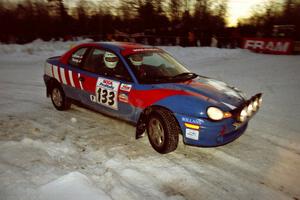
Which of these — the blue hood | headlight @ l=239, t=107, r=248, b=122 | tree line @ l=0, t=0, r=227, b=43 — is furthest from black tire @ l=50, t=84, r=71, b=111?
tree line @ l=0, t=0, r=227, b=43

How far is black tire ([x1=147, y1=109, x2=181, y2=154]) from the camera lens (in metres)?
3.64

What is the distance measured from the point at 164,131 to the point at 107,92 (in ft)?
4.10

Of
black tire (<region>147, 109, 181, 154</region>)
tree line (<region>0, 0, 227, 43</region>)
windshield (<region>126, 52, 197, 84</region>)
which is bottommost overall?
black tire (<region>147, 109, 181, 154</region>)

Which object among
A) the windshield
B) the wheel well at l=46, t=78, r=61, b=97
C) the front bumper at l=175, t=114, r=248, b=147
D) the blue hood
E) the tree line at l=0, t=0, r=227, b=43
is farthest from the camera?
the tree line at l=0, t=0, r=227, b=43

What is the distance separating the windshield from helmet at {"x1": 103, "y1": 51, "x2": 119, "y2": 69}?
8.9 inches

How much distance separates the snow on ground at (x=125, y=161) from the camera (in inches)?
116

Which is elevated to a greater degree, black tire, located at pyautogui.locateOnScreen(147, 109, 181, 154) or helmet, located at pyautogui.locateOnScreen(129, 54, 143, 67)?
helmet, located at pyautogui.locateOnScreen(129, 54, 143, 67)

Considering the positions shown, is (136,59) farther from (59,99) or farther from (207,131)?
(59,99)

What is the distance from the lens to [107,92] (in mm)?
4395

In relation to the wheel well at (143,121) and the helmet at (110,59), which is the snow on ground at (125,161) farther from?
the helmet at (110,59)

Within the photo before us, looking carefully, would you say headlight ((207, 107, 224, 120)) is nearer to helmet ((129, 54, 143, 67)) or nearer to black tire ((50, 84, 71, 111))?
helmet ((129, 54, 143, 67))

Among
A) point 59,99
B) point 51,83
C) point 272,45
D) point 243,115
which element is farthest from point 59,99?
point 272,45

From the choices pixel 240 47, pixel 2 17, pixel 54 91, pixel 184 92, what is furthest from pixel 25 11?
pixel 184 92

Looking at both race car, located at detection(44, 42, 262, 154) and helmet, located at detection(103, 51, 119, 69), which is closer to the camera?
race car, located at detection(44, 42, 262, 154)
